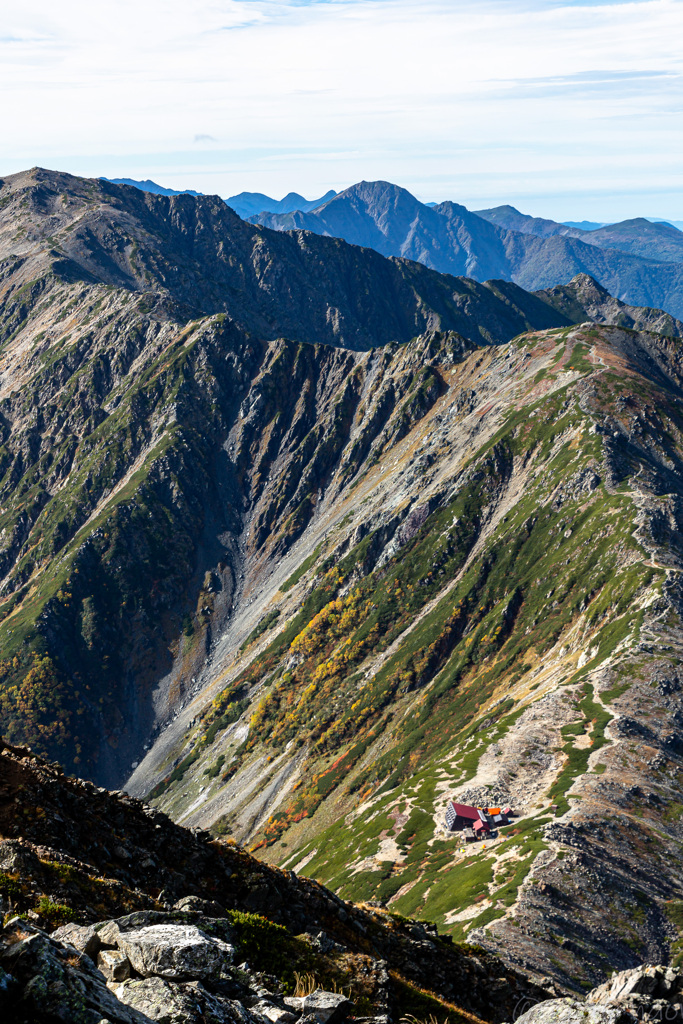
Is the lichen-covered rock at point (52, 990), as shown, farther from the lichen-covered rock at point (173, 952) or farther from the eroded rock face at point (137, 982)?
the lichen-covered rock at point (173, 952)

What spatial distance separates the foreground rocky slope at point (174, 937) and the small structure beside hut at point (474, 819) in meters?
53.2

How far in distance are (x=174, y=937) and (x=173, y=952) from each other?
866 millimetres

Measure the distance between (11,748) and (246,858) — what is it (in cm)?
1336

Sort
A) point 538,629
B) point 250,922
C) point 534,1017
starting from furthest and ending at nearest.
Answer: point 538,629, point 250,922, point 534,1017

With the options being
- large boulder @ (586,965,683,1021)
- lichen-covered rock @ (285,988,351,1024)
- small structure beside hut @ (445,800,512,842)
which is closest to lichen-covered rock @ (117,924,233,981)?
lichen-covered rock @ (285,988,351,1024)

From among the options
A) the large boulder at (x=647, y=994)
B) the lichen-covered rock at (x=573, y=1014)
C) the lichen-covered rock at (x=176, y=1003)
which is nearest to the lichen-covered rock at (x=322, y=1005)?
the lichen-covered rock at (x=176, y=1003)

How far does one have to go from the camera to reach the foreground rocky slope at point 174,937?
16.1m

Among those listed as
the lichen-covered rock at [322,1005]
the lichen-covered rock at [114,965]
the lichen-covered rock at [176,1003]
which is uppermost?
the lichen-covered rock at [176,1003]

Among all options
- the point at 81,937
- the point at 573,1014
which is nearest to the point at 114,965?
the point at 81,937

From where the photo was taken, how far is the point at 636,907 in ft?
232

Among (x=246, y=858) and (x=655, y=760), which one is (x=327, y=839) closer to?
(x=655, y=760)

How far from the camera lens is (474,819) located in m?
95.9

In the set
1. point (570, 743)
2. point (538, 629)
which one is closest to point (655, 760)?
point (570, 743)

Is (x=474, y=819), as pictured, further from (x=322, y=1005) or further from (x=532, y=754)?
(x=322, y=1005)
